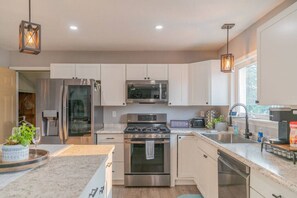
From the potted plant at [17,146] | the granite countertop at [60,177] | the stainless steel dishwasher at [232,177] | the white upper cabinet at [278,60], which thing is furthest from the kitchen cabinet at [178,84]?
the potted plant at [17,146]

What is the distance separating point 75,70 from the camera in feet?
13.2

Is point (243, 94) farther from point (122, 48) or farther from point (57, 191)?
point (57, 191)

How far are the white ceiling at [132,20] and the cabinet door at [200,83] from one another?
1.34ft

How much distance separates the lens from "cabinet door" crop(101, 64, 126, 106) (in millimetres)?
4004

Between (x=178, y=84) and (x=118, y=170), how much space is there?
1.80m

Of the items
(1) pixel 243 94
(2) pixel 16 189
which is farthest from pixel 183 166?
(2) pixel 16 189

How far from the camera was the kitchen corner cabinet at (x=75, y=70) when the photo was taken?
4016 millimetres

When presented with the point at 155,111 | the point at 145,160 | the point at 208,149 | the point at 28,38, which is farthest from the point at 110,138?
the point at 28,38

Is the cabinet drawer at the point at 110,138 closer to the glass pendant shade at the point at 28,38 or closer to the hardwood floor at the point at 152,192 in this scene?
the hardwood floor at the point at 152,192

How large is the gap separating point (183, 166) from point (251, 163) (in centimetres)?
209

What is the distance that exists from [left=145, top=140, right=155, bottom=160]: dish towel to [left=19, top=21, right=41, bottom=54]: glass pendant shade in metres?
2.32

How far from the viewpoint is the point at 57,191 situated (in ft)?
3.73

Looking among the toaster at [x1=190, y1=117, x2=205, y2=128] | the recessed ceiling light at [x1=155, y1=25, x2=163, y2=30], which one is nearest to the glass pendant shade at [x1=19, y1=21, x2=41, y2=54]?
the recessed ceiling light at [x1=155, y1=25, x2=163, y2=30]

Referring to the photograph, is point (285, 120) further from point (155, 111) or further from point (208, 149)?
point (155, 111)
